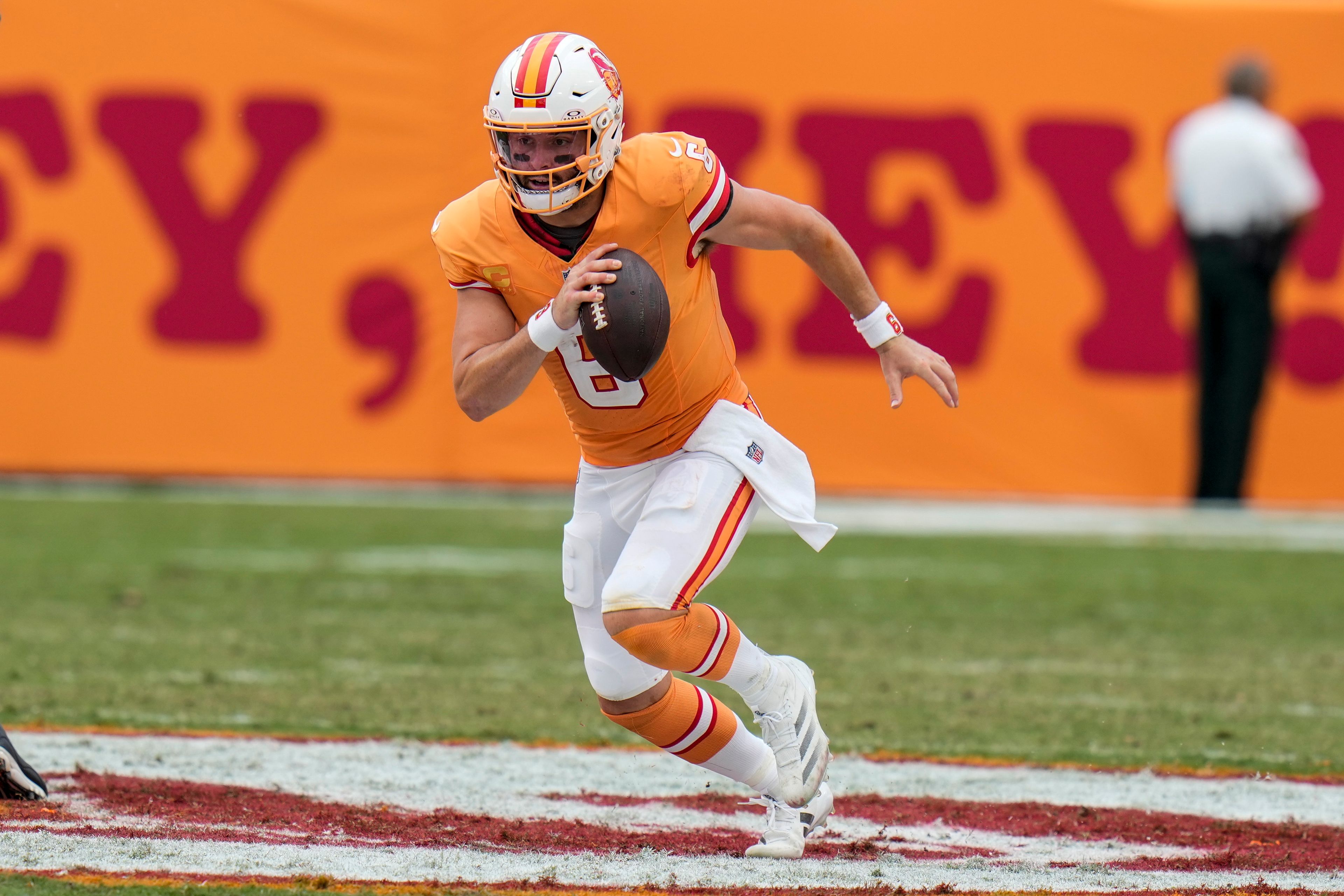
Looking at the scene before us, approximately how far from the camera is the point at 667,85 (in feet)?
34.2

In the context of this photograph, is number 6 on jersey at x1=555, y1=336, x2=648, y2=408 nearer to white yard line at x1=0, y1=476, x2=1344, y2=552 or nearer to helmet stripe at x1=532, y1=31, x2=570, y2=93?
helmet stripe at x1=532, y1=31, x2=570, y2=93

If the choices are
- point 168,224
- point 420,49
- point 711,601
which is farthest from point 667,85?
point 711,601

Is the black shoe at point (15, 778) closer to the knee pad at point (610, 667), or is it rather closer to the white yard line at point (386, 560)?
the knee pad at point (610, 667)

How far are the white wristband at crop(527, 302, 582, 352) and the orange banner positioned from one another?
6.57 meters

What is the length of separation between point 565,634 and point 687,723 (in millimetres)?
2975

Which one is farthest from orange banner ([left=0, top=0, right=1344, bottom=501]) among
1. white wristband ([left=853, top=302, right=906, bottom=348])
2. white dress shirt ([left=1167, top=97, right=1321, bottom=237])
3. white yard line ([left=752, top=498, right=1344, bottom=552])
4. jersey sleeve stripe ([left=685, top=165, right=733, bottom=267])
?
jersey sleeve stripe ([left=685, top=165, right=733, bottom=267])

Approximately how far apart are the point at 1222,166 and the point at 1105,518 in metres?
1.99

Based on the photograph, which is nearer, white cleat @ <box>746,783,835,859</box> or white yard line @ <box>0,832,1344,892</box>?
white yard line @ <box>0,832,1344,892</box>

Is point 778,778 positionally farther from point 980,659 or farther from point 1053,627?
point 1053,627

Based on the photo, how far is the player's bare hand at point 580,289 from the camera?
12.7ft

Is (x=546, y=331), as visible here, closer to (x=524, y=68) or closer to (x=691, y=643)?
(x=524, y=68)

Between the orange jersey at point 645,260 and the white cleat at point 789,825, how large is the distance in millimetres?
838

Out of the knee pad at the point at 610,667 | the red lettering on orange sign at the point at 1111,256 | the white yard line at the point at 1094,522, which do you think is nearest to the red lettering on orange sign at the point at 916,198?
the red lettering on orange sign at the point at 1111,256

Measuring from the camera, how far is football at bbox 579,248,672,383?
3.92m
